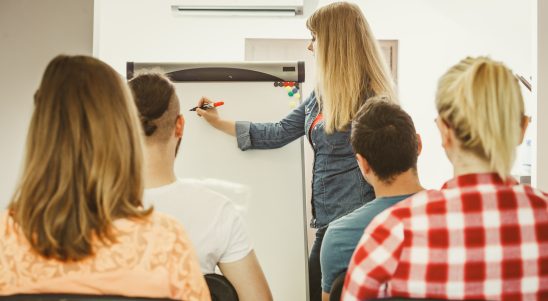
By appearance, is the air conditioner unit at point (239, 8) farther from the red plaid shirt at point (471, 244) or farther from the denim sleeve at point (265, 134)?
the red plaid shirt at point (471, 244)

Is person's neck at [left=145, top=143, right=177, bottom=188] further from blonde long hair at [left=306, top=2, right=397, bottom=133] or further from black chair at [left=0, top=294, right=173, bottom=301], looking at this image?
blonde long hair at [left=306, top=2, right=397, bottom=133]

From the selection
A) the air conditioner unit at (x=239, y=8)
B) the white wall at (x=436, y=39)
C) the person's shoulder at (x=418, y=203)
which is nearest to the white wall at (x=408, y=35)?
the white wall at (x=436, y=39)

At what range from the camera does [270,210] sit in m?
2.15

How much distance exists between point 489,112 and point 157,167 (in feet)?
2.52

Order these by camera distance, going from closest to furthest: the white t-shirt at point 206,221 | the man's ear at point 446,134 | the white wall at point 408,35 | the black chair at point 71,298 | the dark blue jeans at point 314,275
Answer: the black chair at point 71,298
the man's ear at point 446,134
the white t-shirt at point 206,221
the dark blue jeans at point 314,275
the white wall at point 408,35

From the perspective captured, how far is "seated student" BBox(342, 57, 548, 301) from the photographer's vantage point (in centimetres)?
101

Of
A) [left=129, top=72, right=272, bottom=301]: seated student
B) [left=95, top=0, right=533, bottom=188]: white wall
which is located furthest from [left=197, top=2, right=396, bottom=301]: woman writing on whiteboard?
[left=95, top=0, right=533, bottom=188]: white wall

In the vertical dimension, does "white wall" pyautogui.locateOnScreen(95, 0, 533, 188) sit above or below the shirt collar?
above

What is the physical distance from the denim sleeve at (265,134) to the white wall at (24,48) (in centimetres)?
76

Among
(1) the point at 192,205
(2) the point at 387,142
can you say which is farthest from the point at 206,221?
(2) the point at 387,142

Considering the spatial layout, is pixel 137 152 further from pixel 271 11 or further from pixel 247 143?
pixel 271 11

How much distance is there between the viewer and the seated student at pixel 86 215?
0.92m

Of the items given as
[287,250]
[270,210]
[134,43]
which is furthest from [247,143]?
[134,43]

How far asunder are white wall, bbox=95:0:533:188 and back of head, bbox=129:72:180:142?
10.1 feet
